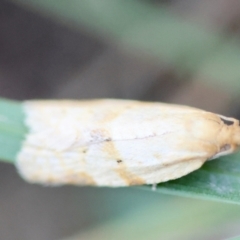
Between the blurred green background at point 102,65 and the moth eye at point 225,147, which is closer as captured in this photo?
the moth eye at point 225,147

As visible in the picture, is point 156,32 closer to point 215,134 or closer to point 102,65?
point 102,65

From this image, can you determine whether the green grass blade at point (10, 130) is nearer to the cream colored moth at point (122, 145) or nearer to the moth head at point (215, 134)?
Answer: the cream colored moth at point (122, 145)

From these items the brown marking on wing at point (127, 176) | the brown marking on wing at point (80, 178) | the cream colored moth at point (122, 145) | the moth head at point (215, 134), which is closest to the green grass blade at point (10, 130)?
the cream colored moth at point (122, 145)

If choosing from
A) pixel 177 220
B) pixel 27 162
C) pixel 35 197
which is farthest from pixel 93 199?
pixel 27 162

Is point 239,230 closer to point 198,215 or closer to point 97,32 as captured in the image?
point 198,215

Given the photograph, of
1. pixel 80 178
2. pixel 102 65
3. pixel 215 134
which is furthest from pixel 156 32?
pixel 80 178

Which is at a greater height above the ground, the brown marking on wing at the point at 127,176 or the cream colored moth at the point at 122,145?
the cream colored moth at the point at 122,145
